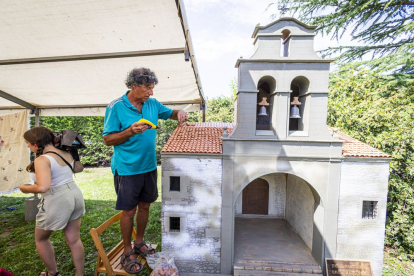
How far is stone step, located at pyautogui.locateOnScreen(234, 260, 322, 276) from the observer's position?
5160 mm

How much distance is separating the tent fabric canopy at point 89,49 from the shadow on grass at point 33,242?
4.24 m

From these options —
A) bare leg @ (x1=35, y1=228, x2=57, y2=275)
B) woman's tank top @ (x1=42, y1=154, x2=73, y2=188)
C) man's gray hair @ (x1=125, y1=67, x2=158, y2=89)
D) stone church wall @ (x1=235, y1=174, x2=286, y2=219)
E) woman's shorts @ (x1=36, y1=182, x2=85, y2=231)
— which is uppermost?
man's gray hair @ (x1=125, y1=67, x2=158, y2=89)

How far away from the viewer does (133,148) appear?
2.85 m

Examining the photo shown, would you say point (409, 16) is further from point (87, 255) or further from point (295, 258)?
point (87, 255)

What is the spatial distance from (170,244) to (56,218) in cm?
337

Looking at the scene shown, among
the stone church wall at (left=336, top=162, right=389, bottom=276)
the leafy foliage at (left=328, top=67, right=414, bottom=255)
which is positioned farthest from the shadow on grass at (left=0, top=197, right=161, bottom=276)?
the leafy foliage at (left=328, top=67, right=414, bottom=255)

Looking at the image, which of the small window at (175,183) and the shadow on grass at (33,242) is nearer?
the shadow on grass at (33,242)

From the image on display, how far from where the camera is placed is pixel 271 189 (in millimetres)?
8219

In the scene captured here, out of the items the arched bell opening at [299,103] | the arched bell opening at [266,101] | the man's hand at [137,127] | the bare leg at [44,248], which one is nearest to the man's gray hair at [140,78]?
the man's hand at [137,127]

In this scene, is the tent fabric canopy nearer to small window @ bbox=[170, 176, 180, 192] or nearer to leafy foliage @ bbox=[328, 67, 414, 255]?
small window @ bbox=[170, 176, 180, 192]

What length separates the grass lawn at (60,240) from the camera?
505 cm

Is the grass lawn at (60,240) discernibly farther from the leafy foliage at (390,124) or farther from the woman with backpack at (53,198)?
the woman with backpack at (53,198)

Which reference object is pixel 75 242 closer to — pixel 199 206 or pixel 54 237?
pixel 199 206

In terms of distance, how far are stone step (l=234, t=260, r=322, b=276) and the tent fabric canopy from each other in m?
4.75
